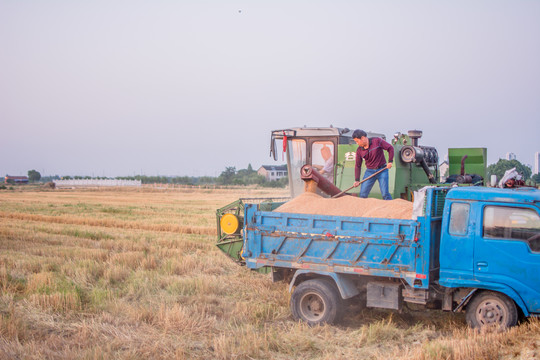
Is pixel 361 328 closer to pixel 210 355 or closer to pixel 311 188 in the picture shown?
pixel 210 355

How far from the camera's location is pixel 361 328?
728 centimetres

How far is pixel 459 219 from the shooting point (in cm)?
686

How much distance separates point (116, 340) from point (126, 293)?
9.60 feet

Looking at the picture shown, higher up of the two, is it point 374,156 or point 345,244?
point 374,156

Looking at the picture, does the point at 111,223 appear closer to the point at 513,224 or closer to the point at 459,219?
the point at 459,219

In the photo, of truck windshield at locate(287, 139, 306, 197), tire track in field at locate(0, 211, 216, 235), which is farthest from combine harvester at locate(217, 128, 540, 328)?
tire track in field at locate(0, 211, 216, 235)

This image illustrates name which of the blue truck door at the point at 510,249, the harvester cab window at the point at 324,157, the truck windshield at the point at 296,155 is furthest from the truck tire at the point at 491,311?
the truck windshield at the point at 296,155

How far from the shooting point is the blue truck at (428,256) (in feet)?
21.4

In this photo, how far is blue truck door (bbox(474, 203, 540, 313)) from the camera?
21.0 feet

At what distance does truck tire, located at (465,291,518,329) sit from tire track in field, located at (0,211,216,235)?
13.5 m

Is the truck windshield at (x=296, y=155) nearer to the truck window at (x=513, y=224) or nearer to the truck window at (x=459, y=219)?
the truck window at (x=459, y=219)

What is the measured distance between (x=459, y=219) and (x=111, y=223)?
18.7 metres

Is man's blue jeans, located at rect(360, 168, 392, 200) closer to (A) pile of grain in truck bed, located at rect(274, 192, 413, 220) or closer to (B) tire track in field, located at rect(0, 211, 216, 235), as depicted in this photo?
(A) pile of grain in truck bed, located at rect(274, 192, 413, 220)

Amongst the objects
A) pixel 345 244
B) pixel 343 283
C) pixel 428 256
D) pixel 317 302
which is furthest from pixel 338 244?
pixel 428 256
